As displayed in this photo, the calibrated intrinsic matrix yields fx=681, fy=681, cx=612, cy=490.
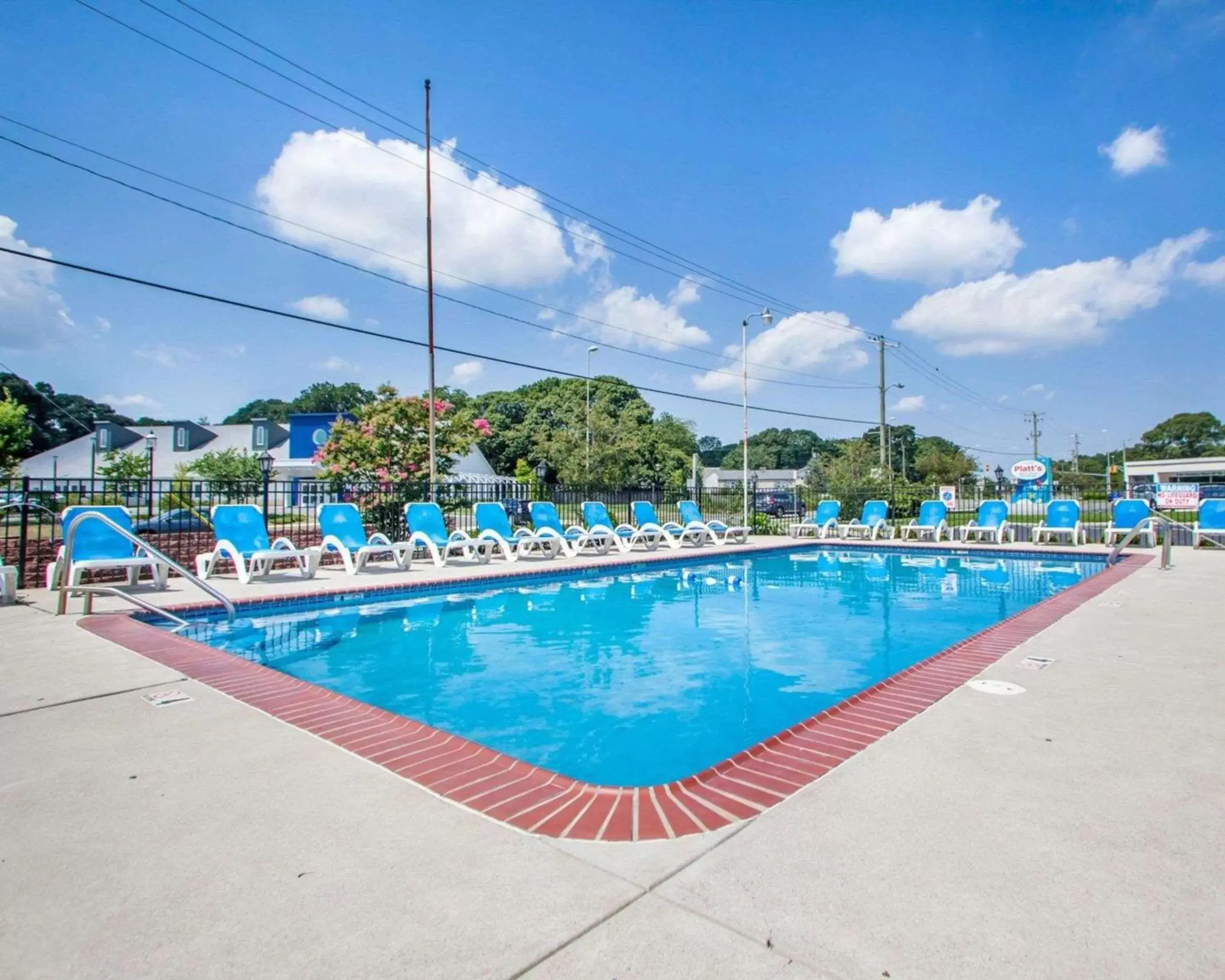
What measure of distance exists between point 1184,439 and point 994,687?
104m

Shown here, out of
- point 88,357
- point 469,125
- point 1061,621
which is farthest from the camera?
point 88,357

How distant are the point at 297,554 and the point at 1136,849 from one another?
939 centimetres

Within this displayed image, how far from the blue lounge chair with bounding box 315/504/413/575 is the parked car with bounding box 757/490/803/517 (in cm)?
1366

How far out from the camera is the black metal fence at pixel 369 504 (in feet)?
30.6

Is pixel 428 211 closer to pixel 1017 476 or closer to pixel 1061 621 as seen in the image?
pixel 1061 621

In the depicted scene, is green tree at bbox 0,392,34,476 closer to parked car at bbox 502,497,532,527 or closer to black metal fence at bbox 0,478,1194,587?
black metal fence at bbox 0,478,1194,587

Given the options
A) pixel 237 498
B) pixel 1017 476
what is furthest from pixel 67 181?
pixel 1017 476

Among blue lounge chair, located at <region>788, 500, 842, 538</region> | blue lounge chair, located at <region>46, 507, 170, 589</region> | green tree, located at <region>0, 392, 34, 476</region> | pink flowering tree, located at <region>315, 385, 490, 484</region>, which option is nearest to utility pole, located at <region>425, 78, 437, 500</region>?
pink flowering tree, located at <region>315, 385, 490, 484</region>

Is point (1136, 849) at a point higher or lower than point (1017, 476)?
lower

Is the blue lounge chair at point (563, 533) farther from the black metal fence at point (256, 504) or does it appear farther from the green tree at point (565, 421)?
the green tree at point (565, 421)

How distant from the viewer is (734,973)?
1558 mm

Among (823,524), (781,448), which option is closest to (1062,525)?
(823,524)

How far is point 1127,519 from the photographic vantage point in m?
15.2

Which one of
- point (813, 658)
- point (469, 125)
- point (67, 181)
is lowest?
point (813, 658)
